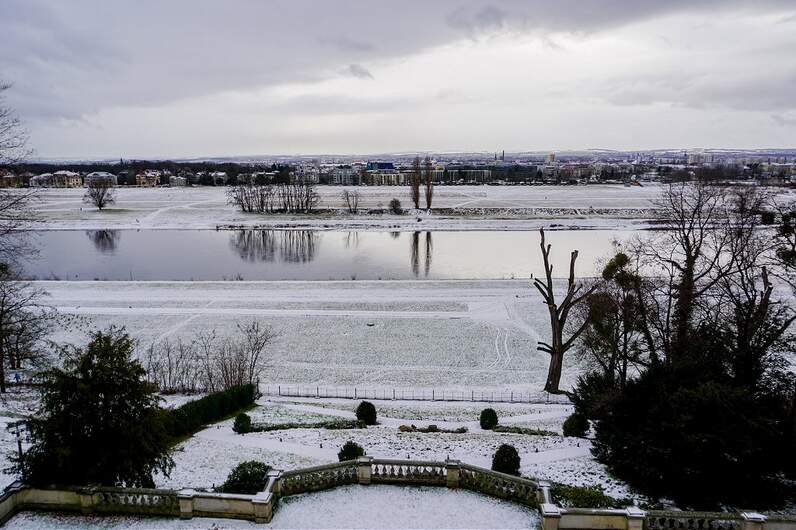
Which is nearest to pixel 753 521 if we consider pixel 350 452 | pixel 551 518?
pixel 551 518

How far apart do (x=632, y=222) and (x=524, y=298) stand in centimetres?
5483

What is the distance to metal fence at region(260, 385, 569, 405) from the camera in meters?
26.8

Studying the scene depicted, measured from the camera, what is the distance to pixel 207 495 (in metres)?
14.0

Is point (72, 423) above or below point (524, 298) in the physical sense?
above

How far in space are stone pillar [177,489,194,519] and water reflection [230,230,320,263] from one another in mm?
49458

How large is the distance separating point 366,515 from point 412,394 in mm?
13323

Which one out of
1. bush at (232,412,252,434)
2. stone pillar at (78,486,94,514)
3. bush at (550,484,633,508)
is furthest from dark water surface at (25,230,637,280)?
stone pillar at (78,486,94,514)

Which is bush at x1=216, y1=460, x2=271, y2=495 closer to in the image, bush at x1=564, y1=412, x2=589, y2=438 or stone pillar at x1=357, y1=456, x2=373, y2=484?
stone pillar at x1=357, y1=456, x2=373, y2=484

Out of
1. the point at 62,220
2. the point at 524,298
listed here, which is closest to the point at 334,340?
the point at 524,298

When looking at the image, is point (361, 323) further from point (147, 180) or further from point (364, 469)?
point (147, 180)

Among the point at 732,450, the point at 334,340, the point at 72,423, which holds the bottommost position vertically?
the point at 334,340

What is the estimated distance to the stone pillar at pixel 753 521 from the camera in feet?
42.7

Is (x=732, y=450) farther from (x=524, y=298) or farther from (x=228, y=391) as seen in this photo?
(x=524, y=298)

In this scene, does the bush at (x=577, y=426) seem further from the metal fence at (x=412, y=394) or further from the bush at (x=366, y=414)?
the bush at (x=366, y=414)
